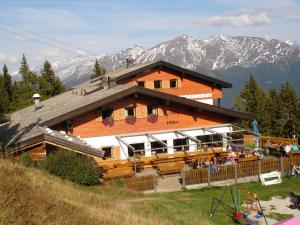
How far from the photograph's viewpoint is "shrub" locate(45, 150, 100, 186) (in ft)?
65.7

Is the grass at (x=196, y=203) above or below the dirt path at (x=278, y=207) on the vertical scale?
above

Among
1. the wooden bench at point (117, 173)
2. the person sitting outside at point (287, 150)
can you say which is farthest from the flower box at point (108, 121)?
the person sitting outside at point (287, 150)

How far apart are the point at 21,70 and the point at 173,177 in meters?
44.5

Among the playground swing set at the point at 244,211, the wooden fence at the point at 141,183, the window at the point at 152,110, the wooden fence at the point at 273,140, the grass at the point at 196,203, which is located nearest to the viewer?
the grass at the point at 196,203

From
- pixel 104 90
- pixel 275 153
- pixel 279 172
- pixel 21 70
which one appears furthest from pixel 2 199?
pixel 21 70

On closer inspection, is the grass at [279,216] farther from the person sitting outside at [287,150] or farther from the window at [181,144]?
the window at [181,144]

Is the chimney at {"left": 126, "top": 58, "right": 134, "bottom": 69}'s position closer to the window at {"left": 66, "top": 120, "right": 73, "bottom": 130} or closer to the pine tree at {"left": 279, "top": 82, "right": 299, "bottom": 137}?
the window at {"left": 66, "top": 120, "right": 73, "bottom": 130}

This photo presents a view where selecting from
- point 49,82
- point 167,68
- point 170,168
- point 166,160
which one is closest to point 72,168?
point 170,168

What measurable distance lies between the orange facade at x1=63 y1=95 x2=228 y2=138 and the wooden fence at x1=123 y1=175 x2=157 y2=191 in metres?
6.88

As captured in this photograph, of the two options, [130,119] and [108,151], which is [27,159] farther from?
[130,119]

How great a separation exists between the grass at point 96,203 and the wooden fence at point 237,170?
30.0 inches

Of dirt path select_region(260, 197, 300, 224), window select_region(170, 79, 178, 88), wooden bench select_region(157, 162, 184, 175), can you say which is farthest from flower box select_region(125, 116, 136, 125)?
window select_region(170, 79, 178, 88)

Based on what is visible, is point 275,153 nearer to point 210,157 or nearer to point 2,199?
point 210,157

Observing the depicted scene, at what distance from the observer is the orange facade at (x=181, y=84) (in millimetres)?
39125
